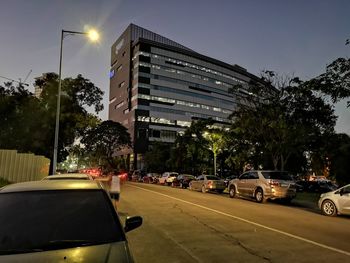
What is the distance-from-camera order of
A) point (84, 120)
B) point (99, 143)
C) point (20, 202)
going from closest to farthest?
point (20, 202), point (84, 120), point (99, 143)

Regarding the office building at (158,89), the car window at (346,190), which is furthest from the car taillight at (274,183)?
the office building at (158,89)

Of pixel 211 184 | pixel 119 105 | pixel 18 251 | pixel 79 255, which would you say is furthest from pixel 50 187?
pixel 119 105

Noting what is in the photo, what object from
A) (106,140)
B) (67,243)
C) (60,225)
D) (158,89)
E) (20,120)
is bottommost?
(67,243)

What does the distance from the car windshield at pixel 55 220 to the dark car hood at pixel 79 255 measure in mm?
141

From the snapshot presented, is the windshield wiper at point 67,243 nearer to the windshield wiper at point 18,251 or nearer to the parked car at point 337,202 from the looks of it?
the windshield wiper at point 18,251

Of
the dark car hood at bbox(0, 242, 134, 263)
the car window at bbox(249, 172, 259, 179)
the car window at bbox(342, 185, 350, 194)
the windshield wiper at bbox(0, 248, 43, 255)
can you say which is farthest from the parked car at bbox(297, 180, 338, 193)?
the windshield wiper at bbox(0, 248, 43, 255)

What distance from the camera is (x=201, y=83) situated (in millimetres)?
129000

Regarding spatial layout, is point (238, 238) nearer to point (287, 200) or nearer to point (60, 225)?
point (60, 225)

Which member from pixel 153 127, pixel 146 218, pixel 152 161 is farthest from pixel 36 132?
pixel 153 127

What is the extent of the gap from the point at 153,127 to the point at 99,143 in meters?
27.9

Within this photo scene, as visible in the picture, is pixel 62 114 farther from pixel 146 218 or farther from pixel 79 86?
pixel 146 218

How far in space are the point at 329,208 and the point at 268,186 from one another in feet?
19.2

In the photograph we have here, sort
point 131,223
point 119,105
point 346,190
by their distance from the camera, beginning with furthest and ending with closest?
point 119,105 → point 346,190 → point 131,223

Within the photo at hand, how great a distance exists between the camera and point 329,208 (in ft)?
53.6
